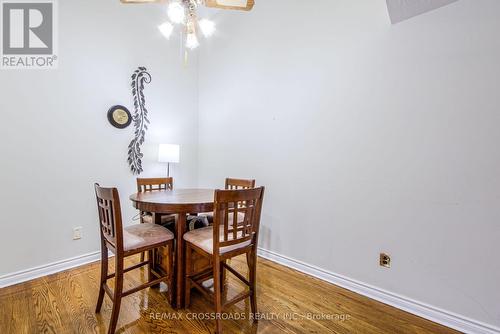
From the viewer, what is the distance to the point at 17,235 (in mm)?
2041

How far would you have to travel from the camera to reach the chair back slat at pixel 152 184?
2.48m

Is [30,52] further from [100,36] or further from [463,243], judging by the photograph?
[463,243]

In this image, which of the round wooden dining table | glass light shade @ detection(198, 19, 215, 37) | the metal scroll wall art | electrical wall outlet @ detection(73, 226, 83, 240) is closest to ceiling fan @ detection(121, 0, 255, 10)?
glass light shade @ detection(198, 19, 215, 37)

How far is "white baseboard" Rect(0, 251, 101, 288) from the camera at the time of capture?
1.97 meters

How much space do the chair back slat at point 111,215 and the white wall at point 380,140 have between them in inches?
61.2

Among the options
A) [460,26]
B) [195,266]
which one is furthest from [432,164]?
[195,266]

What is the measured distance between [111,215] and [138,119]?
5.51 feet

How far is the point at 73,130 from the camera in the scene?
2326 millimetres

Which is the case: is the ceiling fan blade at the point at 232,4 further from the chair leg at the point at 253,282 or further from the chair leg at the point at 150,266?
the chair leg at the point at 150,266

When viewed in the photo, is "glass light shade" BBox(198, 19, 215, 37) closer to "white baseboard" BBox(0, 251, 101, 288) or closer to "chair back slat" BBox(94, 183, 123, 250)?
"chair back slat" BBox(94, 183, 123, 250)

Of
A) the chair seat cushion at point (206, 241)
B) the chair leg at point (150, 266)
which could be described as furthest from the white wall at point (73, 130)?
the chair seat cushion at point (206, 241)

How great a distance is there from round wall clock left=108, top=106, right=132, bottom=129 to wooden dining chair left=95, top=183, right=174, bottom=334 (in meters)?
1.28

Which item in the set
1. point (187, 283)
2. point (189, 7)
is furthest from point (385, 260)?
point (189, 7)

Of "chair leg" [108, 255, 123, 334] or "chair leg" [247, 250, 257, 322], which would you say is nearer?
"chair leg" [108, 255, 123, 334]
